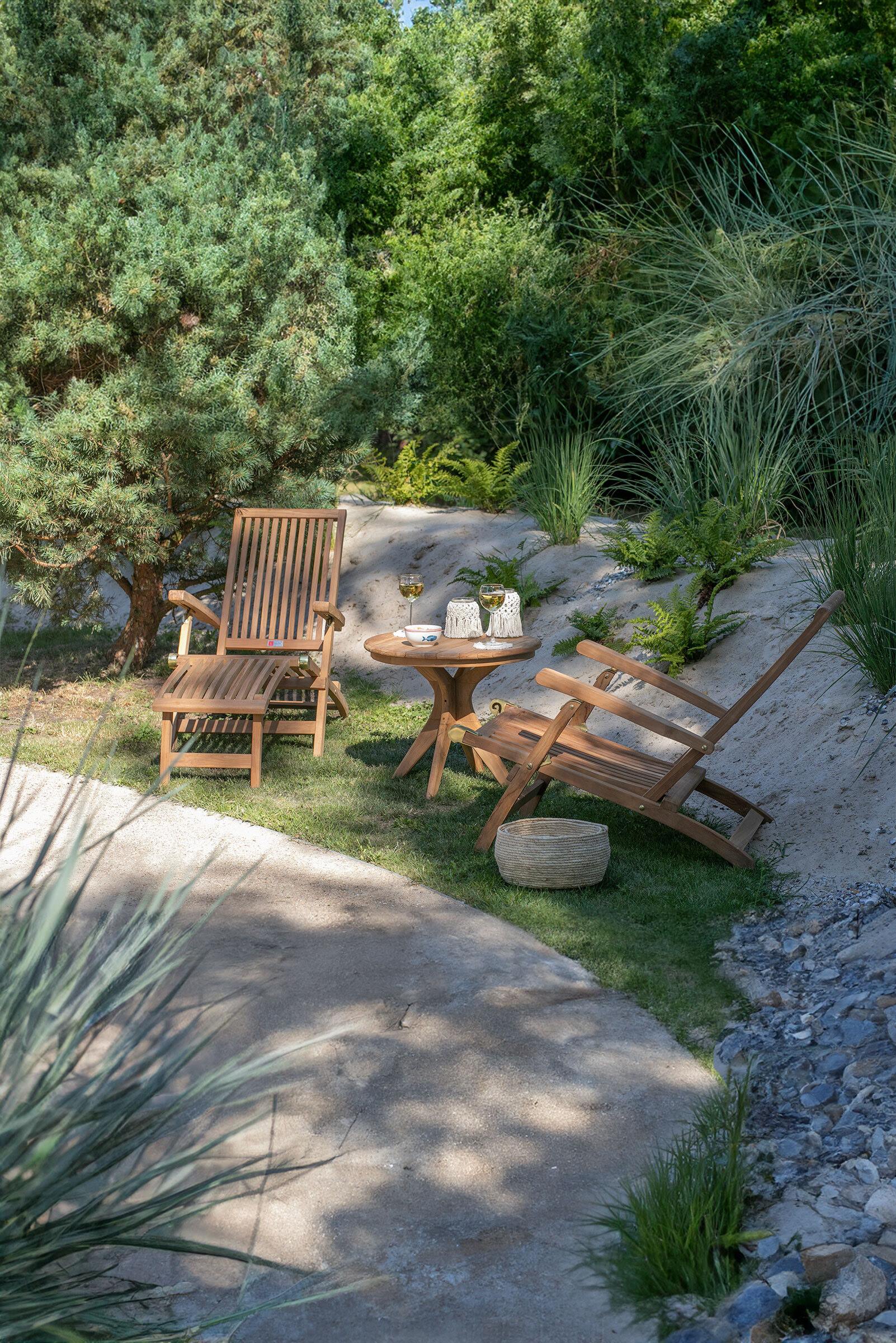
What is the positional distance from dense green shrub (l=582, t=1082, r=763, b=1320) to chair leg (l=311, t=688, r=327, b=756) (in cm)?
393

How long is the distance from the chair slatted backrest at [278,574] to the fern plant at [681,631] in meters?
1.75

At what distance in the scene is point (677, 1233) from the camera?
2.26m

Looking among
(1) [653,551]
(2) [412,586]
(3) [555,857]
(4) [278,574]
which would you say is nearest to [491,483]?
(1) [653,551]

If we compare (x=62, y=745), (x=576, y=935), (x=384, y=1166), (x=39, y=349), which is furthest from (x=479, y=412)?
(x=384, y=1166)

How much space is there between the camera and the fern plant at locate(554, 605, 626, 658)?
6973 mm

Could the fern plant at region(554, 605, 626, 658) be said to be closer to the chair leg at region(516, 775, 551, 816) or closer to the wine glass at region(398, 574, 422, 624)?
the wine glass at region(398, 574, 422, 624)

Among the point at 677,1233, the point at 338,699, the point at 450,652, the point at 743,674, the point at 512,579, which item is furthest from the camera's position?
the point at 512,579

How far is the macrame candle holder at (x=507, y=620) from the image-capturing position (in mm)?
5562

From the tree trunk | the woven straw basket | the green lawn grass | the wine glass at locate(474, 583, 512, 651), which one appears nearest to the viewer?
the green lawn grass

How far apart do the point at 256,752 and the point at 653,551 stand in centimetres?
282

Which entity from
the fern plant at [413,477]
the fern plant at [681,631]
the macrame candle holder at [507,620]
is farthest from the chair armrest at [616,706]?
the fern plant at [413,477]

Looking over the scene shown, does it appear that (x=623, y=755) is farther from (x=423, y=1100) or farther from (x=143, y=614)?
(x=143, y=614)

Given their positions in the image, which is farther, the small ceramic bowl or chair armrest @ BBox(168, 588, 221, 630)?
chair armrest @ BBox(168, 588, 221, 630)

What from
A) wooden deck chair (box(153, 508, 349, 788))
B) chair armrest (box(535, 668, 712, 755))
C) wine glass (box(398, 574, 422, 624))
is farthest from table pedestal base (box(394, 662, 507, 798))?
chair armrest (box(535, 668, 712, 755))
